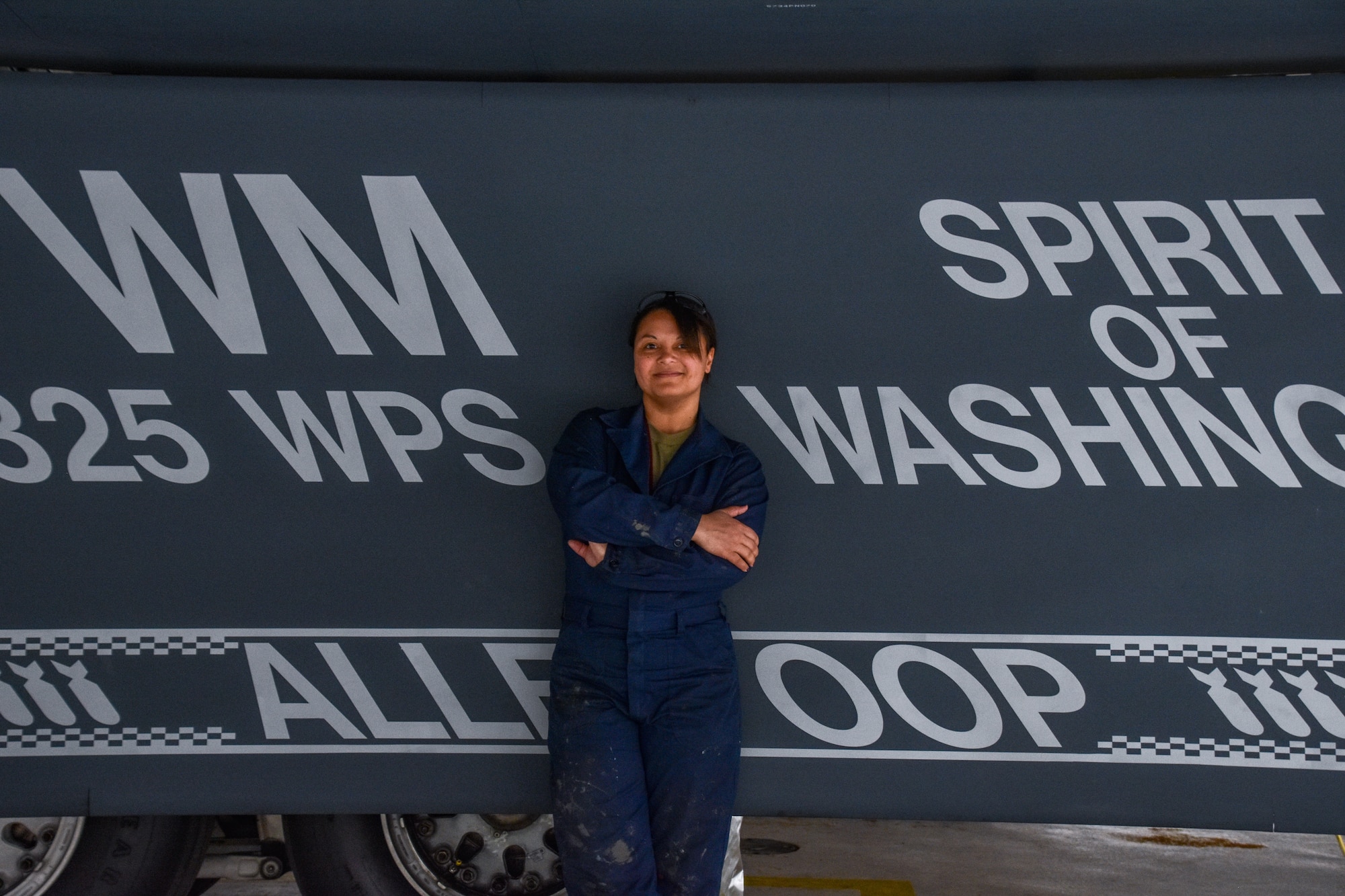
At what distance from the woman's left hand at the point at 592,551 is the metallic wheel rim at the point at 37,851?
1.62m

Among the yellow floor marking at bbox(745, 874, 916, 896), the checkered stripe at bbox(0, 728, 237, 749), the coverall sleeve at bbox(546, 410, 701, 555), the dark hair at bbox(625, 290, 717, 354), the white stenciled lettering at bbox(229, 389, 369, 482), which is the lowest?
the yellow floor marking at bbox(745, 874, 916, 896)

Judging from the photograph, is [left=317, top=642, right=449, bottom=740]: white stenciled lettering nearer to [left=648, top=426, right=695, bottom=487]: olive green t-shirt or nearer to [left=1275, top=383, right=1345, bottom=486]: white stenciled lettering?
[left=648, top=426, right=695, bottom=487]: olive green t-shirt

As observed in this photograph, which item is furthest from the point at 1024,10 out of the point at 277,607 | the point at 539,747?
the point at 277,607

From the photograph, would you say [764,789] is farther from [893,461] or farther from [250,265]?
[250,265]

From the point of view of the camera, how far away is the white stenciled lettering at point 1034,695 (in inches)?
95.1

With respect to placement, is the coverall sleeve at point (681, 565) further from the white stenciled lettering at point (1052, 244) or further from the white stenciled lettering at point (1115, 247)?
the white stenciled lettering at point (1115, 247)

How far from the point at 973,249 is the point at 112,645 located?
7.74ft

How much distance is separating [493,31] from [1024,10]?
48.9 inches

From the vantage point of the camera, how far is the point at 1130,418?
7.84 ft

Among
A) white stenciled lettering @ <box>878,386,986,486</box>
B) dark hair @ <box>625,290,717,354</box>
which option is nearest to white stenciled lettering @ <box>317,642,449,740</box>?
dark hair @ <box>625,290,717,354</box>

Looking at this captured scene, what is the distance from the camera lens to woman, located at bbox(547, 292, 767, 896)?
6.93 feet

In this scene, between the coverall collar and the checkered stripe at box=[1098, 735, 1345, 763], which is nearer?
the coverall collar

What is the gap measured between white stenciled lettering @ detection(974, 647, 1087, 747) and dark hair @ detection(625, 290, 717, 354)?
1.03 meters

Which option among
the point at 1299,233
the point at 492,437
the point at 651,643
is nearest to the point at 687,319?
the point at 492,437
